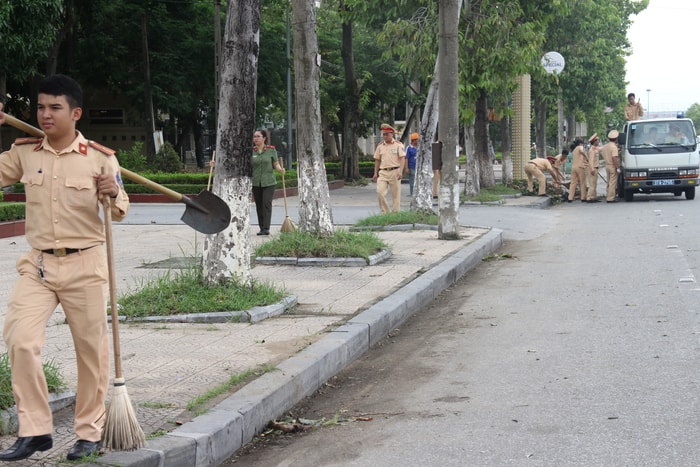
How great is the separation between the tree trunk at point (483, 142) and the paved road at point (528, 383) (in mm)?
18451

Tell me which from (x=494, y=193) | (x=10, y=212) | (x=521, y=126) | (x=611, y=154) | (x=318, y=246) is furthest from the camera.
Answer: (x=521, y=126)

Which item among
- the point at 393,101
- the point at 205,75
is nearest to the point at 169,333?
the point at 205,75

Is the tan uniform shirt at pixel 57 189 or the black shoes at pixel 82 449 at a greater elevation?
the tan uniform shirt at pixel 57 189

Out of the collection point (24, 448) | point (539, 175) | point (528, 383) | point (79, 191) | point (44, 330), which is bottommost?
point (528, 383)

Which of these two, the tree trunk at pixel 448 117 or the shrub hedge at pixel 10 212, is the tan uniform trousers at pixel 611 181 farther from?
the shrub hedge at pixel 10 212

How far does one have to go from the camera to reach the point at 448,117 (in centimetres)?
1641

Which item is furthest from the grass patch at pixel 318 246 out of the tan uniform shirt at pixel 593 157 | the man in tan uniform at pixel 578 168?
the tan uniform shirt at pixel 593 157

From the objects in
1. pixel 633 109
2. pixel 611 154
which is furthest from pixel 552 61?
pixel 611 154

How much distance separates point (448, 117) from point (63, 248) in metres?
12.0

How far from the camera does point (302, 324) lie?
8734 millimetres

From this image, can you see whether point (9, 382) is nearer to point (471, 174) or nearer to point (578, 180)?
point (471, 174)

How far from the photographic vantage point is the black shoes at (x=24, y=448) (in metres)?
4.66

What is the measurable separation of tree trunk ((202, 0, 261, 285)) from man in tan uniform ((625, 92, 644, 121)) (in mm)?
22704

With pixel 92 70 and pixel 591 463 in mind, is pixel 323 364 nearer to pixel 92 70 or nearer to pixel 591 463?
pixel 591 463
